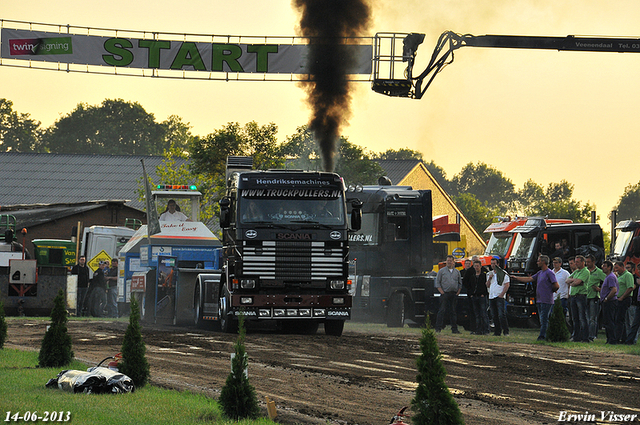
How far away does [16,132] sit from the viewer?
12212cm

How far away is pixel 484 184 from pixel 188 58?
14224 cm

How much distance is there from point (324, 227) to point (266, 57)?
1147cm

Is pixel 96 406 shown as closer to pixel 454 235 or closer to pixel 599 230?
pixel 599 230

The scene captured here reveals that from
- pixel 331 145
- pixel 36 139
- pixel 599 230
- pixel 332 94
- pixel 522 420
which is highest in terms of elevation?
pixel 36 139

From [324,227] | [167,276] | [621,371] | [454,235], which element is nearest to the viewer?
[621,371]

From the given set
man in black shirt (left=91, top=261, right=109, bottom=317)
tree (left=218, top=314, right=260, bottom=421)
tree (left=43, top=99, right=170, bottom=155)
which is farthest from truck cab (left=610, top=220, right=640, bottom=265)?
tree (left=43, top=99, right=170, bottom=155)

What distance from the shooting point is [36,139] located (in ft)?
408

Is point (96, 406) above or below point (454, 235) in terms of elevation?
below

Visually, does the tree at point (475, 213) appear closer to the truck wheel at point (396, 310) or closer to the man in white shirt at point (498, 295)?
the truck wheel at point (396, 310)

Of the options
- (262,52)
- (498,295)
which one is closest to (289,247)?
(498,295)

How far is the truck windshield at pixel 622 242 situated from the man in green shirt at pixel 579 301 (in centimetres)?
769

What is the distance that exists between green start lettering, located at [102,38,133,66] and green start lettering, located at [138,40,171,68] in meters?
0.47

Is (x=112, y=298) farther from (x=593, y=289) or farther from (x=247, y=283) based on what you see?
(x=593, y=289)

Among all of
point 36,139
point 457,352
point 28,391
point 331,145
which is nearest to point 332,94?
point 331,145
